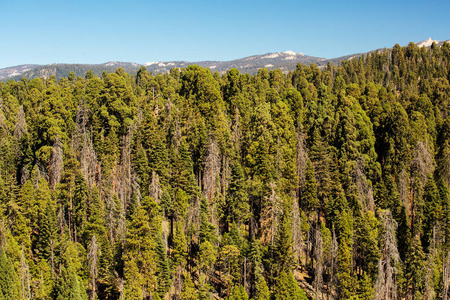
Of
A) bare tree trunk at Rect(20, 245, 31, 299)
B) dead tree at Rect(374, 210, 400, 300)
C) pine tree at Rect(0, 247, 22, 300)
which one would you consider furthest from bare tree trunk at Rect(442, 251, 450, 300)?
pine tree at Rect(0, 247, 22, 300)

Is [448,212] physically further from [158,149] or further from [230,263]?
[158,149]

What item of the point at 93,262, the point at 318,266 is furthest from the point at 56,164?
the point at 318,266

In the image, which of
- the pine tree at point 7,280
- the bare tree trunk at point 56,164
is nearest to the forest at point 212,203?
the pine tree at point 7,280

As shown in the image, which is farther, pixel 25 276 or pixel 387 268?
pixel 387 268

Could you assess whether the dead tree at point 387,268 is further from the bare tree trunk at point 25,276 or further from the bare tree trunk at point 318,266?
the bare tree trunk at point 25,276

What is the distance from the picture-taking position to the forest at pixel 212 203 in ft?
128

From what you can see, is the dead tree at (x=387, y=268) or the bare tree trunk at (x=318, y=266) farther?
the bare tree trunk at (x=318, y=266)

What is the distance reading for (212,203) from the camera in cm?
4638

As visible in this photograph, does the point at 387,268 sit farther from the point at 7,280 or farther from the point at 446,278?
the point at 7,280

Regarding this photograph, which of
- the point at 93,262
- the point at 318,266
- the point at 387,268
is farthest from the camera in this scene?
the point at 318,266

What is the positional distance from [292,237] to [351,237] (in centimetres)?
681

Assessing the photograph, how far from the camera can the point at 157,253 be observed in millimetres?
38875

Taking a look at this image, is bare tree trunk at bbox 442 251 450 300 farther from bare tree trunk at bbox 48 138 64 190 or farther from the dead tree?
bare tree trunk at bbox 48 138 64 190

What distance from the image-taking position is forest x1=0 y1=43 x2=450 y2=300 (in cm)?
3888
